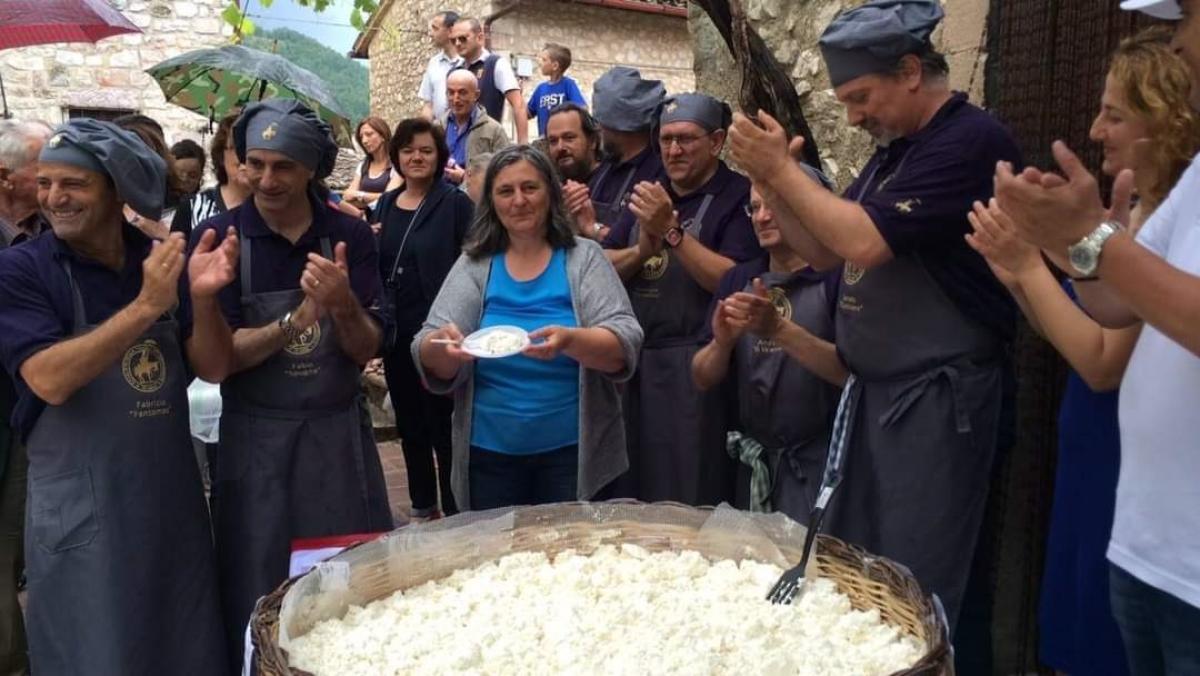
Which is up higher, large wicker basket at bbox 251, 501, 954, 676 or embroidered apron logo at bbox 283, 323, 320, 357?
embroidered apron logo at bbox 283, 323, 320, 357

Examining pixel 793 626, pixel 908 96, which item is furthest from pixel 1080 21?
pixel 793 626

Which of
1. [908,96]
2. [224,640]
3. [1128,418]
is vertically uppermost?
[908,96]

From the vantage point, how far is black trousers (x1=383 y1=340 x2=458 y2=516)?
16.7 feet

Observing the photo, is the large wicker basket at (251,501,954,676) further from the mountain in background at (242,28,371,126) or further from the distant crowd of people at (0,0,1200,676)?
the mountain in background at (242,28,371,126)

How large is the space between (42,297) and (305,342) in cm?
72

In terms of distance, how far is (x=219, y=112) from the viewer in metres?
5.78

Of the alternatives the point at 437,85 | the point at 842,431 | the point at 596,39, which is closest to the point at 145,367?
the point at 842,431

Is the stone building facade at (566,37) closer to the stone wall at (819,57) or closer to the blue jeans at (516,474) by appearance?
the stone wall at (819,57)

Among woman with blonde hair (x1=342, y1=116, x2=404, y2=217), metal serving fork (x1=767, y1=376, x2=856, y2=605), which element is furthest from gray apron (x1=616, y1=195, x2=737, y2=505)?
woman with blonde hair (x1=342, y1=116, x2=404, y2=217)

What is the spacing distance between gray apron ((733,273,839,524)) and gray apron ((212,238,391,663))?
1323mm

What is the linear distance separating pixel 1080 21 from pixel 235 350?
2844 millimetres

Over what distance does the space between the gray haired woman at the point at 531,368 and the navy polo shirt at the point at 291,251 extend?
254 mm

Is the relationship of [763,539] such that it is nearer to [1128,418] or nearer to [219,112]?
[1128,418]

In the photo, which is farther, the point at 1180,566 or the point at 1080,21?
the point at 1080,21
